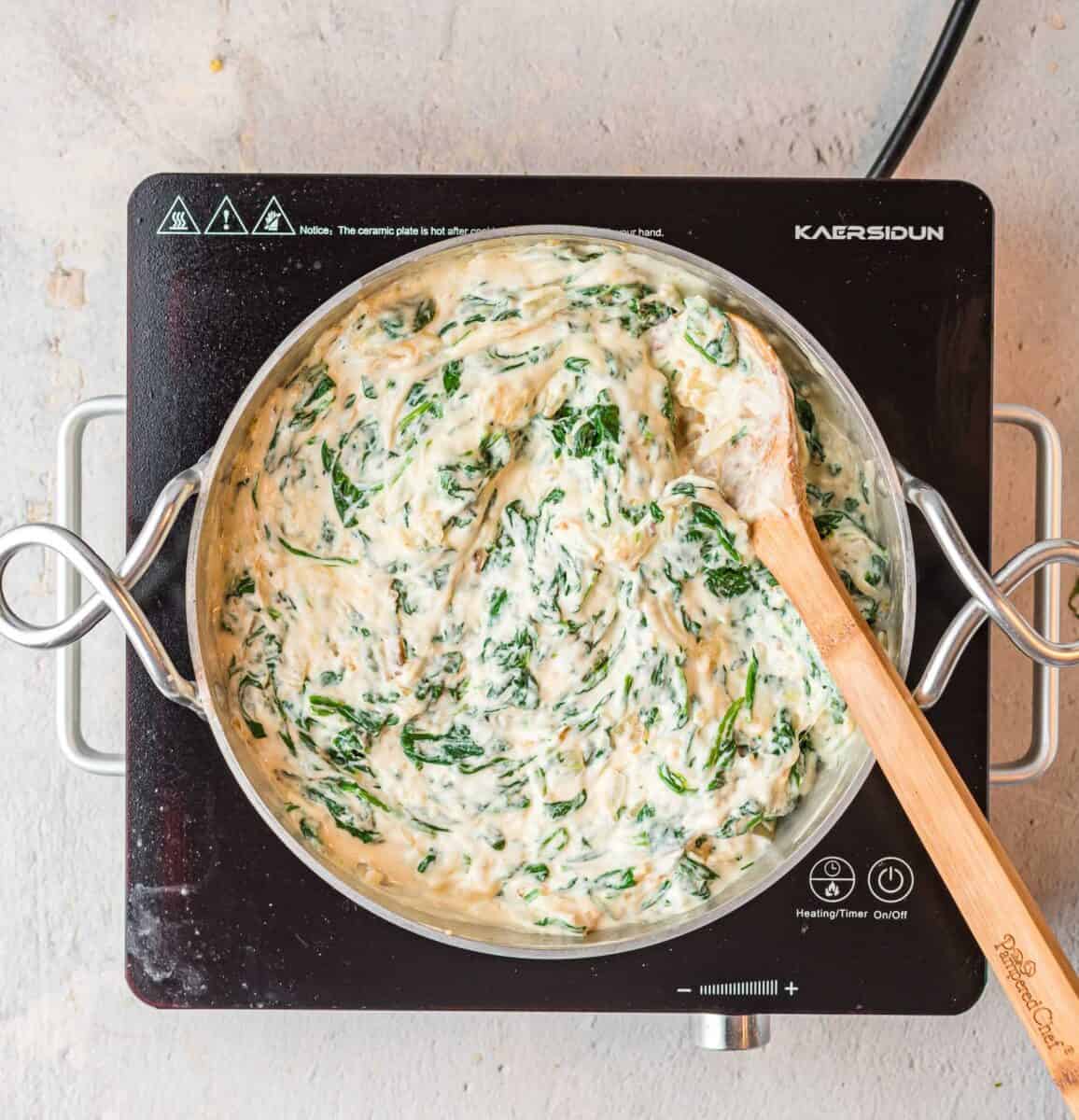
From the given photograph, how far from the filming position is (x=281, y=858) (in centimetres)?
88

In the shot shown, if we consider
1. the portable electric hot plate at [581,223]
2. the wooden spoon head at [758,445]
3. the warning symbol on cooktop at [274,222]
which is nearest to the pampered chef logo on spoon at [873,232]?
the portable electric hot plate at [581,223]

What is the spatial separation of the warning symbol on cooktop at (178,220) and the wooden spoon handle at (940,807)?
48 centimetres

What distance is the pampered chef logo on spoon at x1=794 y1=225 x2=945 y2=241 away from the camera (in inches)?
34.3

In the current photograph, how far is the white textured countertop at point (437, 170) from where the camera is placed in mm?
1004

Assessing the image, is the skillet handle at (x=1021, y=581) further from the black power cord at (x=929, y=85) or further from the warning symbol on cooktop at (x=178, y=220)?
the warning symbol on cooktop at (x=178, y=220)

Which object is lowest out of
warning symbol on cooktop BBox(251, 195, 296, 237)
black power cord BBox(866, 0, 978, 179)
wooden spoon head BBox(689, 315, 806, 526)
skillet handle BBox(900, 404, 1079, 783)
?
skillet handle BBox(900, 404, 1079, 783)

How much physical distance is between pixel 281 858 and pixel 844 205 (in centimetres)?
64

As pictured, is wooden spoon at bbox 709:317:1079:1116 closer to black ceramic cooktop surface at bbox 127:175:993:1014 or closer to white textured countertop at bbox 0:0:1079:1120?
black ceramic cooktop surface at bbox 127:175:993:1014

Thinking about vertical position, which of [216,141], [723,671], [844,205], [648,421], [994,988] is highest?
[216,141]

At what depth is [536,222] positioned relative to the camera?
0.87m

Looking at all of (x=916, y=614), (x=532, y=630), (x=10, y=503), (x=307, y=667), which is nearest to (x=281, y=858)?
(x=307, y=667)

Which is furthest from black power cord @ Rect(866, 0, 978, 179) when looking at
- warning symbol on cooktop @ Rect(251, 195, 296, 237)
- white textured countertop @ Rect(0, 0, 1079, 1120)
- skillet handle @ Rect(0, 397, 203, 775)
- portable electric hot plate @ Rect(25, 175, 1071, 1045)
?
skillet handle @ Rect(0, 397, 203, 775)

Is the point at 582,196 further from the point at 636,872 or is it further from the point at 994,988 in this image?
the point at 994,988

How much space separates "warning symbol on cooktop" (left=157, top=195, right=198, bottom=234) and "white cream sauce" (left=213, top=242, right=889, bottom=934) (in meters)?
0.15
